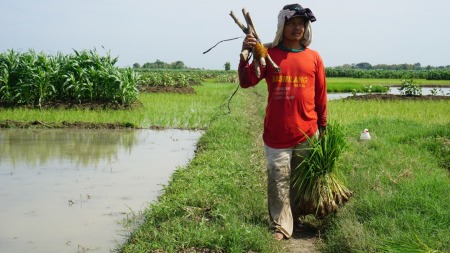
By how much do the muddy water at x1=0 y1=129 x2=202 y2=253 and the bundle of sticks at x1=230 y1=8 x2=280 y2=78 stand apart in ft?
6.30

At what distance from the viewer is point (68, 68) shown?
15.8 metres

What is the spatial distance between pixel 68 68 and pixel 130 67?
1.93 m

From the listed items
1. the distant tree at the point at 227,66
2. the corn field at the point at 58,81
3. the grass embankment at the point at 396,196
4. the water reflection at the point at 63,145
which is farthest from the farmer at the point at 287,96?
the distant tree at the point at 227,66

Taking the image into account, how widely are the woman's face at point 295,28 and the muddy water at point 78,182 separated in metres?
2.27

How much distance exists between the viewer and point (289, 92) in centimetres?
430

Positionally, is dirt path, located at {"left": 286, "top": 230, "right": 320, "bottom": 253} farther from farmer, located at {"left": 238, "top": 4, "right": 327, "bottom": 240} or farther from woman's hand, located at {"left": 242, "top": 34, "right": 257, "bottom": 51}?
woman's hand, located at {"left": 242, "top": 34, "right": 257, "bottom": 51}

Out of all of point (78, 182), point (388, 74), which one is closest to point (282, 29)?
point (78, 182)

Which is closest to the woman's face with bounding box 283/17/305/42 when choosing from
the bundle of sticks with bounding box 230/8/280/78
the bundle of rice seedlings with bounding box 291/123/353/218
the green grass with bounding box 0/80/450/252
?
the bundle of sticks with bounding box 230/8/280/78

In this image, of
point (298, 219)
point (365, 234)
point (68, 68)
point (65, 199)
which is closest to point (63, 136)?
point (65, 199)

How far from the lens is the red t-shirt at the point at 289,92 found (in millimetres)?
4285

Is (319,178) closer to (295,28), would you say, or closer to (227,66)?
(295,28)

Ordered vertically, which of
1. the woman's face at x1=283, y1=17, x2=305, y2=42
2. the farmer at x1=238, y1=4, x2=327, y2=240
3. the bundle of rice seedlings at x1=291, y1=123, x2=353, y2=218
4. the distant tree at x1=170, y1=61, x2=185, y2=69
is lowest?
the bundle of rice seedlings at x1=291, y1=123, x2=353, y2=218

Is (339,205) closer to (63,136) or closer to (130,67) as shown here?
(63,136)

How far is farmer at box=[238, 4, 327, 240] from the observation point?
169 inches
